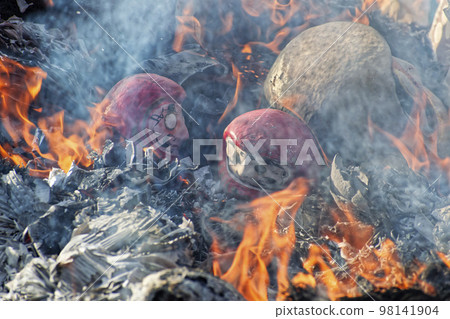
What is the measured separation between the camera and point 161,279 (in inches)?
82.6

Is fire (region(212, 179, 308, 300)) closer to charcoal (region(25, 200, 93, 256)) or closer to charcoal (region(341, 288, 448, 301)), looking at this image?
charcoal (region(341, 288, 448, 301))

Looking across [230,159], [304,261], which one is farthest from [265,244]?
[230,159]

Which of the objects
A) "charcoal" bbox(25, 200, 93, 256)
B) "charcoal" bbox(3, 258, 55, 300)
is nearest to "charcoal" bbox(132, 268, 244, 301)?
"charcoal" bbox(3, 258, 55, 300)

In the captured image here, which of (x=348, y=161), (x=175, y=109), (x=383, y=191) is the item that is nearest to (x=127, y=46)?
(x=175, y=109)

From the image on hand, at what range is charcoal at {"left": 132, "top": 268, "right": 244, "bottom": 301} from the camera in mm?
2020

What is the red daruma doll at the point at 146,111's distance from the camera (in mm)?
3955

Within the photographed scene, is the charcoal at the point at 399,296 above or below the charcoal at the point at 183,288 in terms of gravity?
below

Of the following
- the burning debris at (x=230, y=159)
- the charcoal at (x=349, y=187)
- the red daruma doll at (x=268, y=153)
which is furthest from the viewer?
the red daruma doll at (x=268, y=153)

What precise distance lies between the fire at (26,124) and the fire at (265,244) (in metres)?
2.19

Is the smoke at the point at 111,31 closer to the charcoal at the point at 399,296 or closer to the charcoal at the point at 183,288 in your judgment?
the charcoal at the point at 183,288

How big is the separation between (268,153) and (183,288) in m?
1.70

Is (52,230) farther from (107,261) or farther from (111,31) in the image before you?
(111,31)

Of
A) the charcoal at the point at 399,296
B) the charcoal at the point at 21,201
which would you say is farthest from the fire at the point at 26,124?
the charcoal at the point at 399,296

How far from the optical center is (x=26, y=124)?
4.62 m
